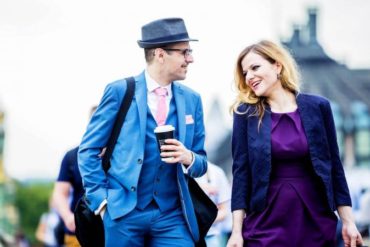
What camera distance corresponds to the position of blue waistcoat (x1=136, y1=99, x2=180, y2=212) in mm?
6582

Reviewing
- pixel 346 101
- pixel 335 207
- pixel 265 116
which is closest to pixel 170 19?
pixel 265 116

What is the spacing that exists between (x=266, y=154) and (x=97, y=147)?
43.8 inches

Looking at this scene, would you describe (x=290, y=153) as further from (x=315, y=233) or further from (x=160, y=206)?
(x=160, y=206)

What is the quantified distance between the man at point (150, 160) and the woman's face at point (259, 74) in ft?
1.54

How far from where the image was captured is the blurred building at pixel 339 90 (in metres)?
92.9

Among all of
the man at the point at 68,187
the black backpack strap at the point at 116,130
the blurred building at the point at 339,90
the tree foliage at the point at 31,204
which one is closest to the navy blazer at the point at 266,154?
the black backpack strap at the point at 116,130

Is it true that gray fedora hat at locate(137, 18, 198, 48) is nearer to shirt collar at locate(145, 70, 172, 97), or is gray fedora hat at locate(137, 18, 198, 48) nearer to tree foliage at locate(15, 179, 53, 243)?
shirt collar at locate(145, 70, 172, 97)

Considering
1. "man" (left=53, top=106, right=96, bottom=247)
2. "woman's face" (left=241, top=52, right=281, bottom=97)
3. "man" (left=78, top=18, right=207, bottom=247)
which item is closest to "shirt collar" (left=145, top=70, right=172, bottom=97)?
"man" (left=78, top=18, right=207, bottom=247)

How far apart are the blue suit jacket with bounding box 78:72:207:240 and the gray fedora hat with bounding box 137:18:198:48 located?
253 mm

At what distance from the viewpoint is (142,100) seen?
669 cm

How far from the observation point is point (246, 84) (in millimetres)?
6637

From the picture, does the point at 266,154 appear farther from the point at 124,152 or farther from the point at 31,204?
the point at 31,204

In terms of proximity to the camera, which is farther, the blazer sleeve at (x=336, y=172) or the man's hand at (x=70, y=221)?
the man's hand at (x=70, y=221)

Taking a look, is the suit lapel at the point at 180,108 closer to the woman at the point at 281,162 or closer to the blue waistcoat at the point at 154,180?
the blue waistcoat at the point at 154,180
